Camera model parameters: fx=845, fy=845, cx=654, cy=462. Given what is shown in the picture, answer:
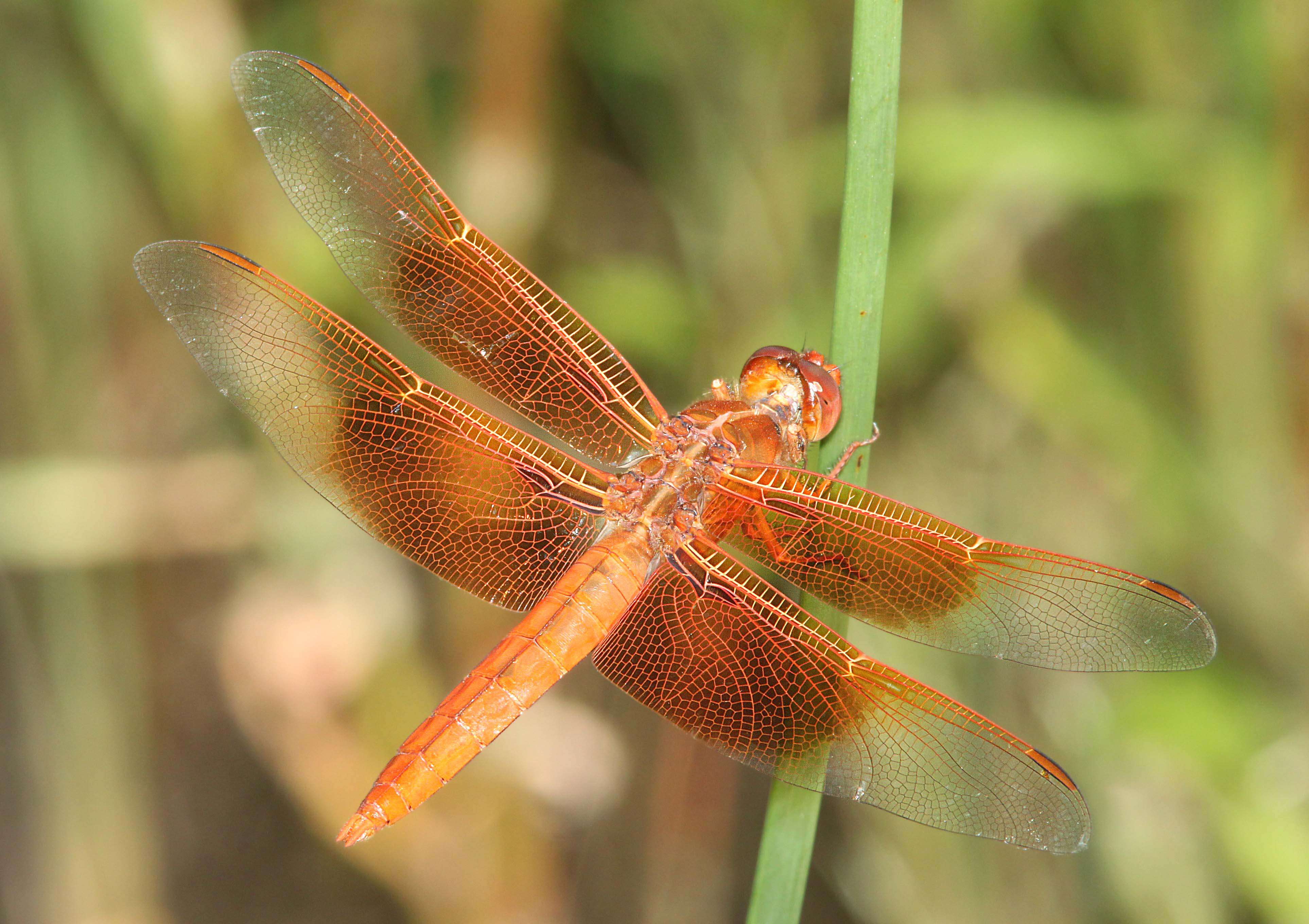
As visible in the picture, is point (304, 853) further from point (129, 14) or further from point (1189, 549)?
point (1189, 549)

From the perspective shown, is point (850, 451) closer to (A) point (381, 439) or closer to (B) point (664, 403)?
(A) point (381, 439)

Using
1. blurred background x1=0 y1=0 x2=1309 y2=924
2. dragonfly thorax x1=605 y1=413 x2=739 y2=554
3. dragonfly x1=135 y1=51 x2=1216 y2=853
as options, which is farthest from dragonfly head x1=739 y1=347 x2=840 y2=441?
blurred background x1=0 y1=0 x2=1309 y2=924

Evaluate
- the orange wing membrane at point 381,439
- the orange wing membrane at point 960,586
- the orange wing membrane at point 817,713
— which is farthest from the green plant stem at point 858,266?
the orange wing membrane at point 381,439

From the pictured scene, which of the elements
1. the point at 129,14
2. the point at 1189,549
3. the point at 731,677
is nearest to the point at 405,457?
the point at 731,677

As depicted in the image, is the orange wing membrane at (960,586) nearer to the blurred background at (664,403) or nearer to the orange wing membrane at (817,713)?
the orange wing membrane at (817,713)

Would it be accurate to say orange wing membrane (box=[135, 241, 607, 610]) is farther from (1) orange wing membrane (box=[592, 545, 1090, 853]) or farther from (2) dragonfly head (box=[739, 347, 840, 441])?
(2) dragonfly head (box=[739, 347, 840, 441])
